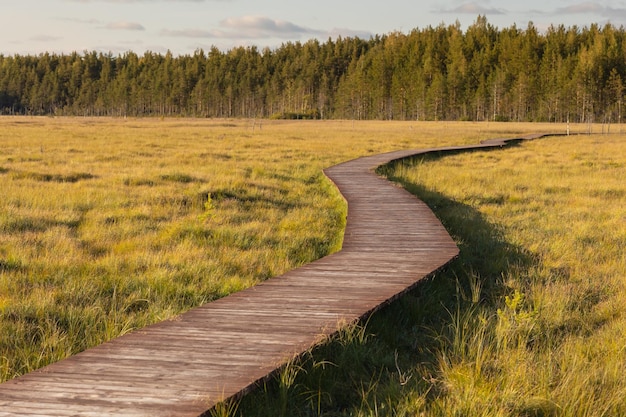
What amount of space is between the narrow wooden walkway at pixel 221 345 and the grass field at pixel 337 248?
0.79 feet

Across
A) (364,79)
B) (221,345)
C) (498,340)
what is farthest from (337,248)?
(364,79)

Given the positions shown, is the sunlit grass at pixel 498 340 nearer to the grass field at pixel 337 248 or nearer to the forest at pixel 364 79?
the grass field at pixel 337 248

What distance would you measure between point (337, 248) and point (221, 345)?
4172 millimetres

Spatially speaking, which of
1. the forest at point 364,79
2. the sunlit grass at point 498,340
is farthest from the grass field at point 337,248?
the forest at point 364,79

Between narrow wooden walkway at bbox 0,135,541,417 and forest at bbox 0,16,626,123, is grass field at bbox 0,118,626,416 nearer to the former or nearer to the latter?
narrow wooden walkway at bbox 0,135,541,417

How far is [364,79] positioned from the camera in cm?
10600

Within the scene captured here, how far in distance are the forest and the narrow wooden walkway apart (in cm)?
7247

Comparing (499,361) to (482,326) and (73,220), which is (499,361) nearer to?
(482,326)

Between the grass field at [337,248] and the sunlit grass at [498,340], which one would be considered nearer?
the sunlit grass at [498,340]

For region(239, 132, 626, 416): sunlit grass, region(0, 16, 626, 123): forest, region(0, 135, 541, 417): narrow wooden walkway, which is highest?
region(0, 16, 626, 123): forest

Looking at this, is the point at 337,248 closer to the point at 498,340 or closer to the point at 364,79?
the point at 498,340

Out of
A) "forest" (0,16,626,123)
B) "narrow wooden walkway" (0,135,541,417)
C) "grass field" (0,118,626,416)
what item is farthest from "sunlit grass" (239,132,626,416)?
"forest" (0,16,626,123)

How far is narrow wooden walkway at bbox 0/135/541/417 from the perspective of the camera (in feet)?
9.78

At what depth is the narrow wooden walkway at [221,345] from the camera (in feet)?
9.78
